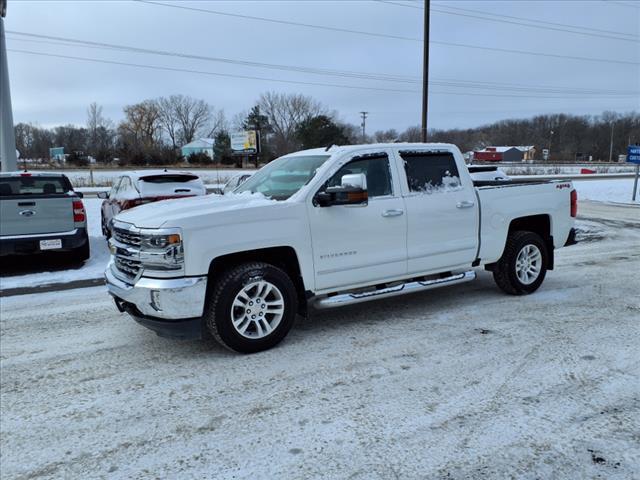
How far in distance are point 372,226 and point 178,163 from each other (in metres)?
61.1

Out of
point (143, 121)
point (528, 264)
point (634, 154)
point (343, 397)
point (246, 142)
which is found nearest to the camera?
point (343, 397)

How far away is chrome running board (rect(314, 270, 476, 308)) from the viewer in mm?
4895

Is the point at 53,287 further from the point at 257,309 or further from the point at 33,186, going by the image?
the point at 257,309

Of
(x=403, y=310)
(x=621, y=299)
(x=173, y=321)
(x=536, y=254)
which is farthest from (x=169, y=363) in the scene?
(x=621, y=299)

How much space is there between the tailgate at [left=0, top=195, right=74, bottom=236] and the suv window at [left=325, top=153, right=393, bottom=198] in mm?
5546

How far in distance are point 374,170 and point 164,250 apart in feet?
7.66

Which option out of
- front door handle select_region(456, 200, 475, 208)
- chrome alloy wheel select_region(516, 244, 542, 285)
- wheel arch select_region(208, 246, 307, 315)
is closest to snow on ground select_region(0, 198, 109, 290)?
wheel arch select_region(208, 246, 307, 315)

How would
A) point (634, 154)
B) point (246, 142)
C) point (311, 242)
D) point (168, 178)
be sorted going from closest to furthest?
1. point (311, 242)
2. point (168, 178)
3. point (634, 154)
4. point (246, 142)

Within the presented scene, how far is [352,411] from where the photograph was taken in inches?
138

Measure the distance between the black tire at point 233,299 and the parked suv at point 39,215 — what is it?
16.6 feet

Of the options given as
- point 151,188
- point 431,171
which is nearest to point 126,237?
point 431,171

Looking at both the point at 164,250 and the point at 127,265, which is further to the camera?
the point at 127,265

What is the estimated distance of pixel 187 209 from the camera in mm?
4555

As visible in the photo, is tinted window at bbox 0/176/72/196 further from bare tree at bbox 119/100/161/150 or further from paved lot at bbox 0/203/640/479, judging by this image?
bare tree at bbox 119/100/161/150
